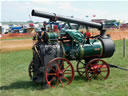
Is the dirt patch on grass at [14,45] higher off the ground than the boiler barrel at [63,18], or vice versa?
the boiler barrel at [63,18]

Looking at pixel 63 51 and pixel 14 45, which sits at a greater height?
pixel 63 51

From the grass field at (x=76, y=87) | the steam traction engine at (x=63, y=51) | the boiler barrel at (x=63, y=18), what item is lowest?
the grass field at (x=76, y=87)

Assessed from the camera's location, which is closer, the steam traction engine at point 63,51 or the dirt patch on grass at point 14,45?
the steam traction engine at point 63,51

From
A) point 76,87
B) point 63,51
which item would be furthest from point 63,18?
point 76,87

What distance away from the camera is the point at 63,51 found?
5875mm

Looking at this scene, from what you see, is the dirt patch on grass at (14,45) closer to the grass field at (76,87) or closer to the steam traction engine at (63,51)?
the grass field at (76,87)

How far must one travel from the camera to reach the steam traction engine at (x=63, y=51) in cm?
567

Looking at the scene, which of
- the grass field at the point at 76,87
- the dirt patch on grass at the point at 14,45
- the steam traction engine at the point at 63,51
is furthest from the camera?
the dirt patch on grass at the point at 14,45

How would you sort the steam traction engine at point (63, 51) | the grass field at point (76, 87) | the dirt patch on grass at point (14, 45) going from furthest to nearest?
the dirt patch on grass at point (14, 45)
the steam traction engine at point (63, 51)
the grass field at point (76, 87)

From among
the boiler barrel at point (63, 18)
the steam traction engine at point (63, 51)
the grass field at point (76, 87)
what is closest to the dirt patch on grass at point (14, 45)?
the grass field at point (76, 87)

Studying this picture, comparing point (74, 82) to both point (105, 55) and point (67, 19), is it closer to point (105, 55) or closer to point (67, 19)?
point (105, 55)

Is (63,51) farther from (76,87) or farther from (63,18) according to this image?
(76,87)

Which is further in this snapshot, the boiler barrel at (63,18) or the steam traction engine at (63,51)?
the steam traction engine at (63,51)

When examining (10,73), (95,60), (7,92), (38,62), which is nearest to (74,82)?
(95,60)
